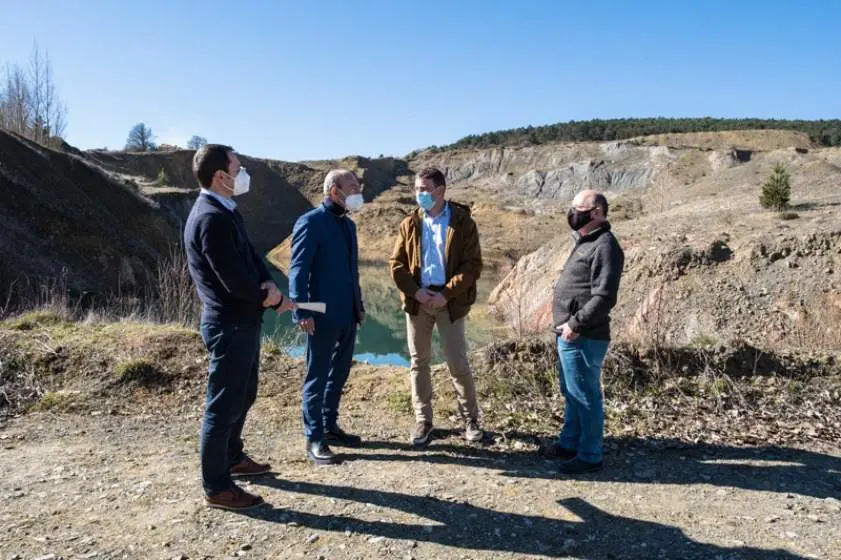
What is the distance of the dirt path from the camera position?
3.31 m

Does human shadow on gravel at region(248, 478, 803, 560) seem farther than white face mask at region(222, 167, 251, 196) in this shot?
No

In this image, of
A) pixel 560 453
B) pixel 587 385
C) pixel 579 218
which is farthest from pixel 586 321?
pixel 560 453

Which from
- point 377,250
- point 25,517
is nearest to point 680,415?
point 25,517

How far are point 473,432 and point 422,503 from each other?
3.90 feet

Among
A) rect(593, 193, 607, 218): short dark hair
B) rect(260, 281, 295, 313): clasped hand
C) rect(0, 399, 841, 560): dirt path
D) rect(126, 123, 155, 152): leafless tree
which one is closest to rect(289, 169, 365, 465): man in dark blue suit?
rect(0, 399, 841, 560): dirt path

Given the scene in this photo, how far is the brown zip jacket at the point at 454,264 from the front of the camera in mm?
4730

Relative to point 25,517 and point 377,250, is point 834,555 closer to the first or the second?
point 25,517

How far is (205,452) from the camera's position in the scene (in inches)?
143

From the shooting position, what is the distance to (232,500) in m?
3.66

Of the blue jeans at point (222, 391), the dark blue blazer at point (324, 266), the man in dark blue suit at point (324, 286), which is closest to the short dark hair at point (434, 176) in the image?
the man in dark blue suit at point (324, 286)

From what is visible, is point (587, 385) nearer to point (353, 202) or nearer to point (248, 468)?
point (353, 202)

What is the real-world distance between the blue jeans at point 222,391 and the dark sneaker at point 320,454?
87cm

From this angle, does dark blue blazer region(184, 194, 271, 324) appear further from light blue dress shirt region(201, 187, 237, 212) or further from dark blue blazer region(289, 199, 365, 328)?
dark blue blazer region(289, 199, 365, 328)

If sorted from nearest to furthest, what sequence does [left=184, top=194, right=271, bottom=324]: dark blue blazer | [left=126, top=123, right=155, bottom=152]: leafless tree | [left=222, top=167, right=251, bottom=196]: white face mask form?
[left=184, top=194, right=271, bottom=324]: dark blue blazer < [left=222, top=167, right=251, bottom=196]: white face mask < [left=126, top=123, right=155, bottom=152]: leafless tree
